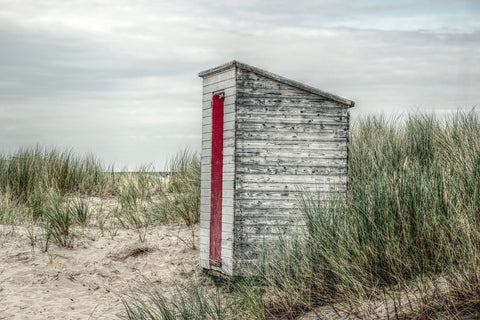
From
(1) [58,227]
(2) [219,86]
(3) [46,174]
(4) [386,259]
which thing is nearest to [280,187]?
(2) [219,86]

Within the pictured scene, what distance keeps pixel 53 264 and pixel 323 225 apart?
5.54 metres

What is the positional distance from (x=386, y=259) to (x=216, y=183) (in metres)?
4.15

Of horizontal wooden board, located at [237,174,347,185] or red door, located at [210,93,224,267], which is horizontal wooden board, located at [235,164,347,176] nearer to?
horizontal wooden board, located at [237,174,347,185]

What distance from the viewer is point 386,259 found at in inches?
209

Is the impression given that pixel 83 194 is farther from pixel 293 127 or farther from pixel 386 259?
pixel 386 259

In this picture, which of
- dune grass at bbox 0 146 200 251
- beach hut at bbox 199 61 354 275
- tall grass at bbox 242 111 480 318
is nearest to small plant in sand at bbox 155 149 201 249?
dune grass at bbox 0 146 200 251

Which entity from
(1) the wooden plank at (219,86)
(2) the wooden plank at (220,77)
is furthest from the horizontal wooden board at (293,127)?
(2) the wooden plank at (220,77)

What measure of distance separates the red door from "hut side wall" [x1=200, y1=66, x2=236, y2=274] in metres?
0.10

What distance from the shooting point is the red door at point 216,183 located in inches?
351

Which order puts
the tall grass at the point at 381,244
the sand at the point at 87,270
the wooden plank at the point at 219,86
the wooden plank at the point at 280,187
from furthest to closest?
the wooden plank at the point at 219,86, the wooden plank at the point at 280,187, the sand at the point at 87,270, the tall grass at the point at 381,244

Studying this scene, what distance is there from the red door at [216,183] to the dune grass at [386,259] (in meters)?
2.40

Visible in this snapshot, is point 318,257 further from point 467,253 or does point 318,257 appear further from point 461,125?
point 461,125

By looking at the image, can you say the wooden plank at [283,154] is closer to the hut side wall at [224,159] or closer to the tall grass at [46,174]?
the hut side wall at [224,159]

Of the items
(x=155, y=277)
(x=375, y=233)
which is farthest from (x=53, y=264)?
(x=375, y=233)
